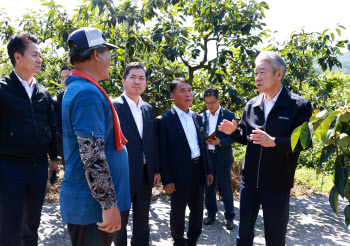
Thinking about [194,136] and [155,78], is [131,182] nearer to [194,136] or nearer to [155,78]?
[194,136]

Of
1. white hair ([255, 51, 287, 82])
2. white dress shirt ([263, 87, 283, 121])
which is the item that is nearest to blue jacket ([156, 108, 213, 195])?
white dress shirt ([263, 87, 283, 121])

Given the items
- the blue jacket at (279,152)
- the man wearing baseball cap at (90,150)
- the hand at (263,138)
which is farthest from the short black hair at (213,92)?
the man wearing baseball cap at (90,150)

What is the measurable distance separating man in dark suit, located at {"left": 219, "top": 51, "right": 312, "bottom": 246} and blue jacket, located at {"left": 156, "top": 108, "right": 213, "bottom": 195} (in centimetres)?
79

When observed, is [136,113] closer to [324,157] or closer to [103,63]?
[103,63]

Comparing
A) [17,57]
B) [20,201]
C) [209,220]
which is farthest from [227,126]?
[209,220]

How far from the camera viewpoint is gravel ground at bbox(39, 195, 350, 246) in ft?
13.5

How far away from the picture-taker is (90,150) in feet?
5.55

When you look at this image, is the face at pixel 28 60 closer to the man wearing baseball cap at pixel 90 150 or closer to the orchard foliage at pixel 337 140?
the man wearing baseball cap at pixel 90 150

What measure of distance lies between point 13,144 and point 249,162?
223 cm

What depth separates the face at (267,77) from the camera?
277cm

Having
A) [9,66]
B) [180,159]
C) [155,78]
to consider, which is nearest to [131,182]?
[180,159]

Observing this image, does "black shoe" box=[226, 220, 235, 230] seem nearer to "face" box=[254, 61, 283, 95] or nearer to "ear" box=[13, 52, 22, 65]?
"face" box=[254, 61, 283, 95]

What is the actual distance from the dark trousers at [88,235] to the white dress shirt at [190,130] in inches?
74.3

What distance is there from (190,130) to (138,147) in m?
0.80
